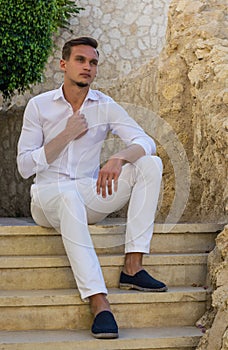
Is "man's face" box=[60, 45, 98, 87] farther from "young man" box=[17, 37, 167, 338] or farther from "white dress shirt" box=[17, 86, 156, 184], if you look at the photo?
"white dress shirt" box=[17, 86, 156, 184]

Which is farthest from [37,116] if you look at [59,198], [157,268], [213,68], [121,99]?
[121,99]

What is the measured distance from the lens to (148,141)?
4062 millimetres

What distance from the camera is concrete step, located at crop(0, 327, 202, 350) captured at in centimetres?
353

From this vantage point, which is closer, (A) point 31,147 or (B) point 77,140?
(A) point 31,147

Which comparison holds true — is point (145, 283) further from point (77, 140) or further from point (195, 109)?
point (195, 109)

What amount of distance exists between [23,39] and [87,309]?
4.25 meters

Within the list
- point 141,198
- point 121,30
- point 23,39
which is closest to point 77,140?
point 141,198

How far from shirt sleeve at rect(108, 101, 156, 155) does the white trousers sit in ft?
0.48

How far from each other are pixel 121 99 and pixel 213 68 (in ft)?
10.1

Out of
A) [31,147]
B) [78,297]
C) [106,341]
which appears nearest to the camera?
[106,341]

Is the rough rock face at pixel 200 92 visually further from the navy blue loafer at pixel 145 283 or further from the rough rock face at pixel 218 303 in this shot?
the navy blue loafer at pixel 145 283

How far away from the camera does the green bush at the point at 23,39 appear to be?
23.9 ft

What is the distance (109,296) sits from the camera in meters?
3.83

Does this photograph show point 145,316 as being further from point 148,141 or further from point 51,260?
point 148,141
